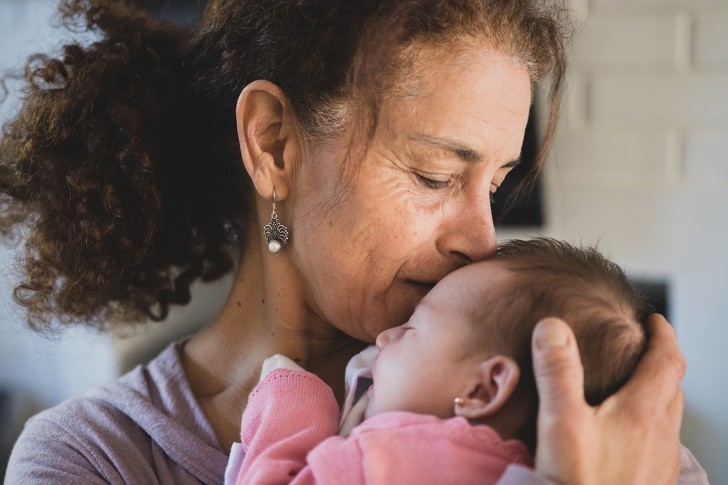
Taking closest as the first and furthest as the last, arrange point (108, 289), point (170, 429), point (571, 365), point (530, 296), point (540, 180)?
point (571, 365) < point (530, 296) < point (170, 429) < point (108, 289) < point (540, 180)

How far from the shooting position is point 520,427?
105 cm

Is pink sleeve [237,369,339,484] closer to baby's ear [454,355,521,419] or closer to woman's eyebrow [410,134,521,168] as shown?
baby's ear [454,355,521,419]

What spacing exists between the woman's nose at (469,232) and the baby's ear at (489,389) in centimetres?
27

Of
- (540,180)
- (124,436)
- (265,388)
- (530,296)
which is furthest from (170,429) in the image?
(540,180)

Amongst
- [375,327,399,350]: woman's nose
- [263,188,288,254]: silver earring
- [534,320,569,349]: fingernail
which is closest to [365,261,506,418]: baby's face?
[375,327,399,350]: woman's nose

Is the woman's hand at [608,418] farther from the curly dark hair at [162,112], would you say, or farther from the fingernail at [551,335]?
the curly dark hair at [162,112]

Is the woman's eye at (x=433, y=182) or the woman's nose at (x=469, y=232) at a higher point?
the woman's eye at (x=433, y=182)

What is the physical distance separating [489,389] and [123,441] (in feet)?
2.39

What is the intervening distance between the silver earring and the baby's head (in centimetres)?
36

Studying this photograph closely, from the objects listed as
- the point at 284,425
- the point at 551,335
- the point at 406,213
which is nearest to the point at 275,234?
the point at 406,213

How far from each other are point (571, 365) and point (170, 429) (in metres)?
0.78

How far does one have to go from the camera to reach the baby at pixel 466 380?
100cm

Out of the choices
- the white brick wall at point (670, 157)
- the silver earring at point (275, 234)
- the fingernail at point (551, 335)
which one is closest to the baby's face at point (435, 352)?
the fingernail at point (551, 335)

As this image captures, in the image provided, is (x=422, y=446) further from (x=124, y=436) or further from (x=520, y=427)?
(x=124, y=436)
